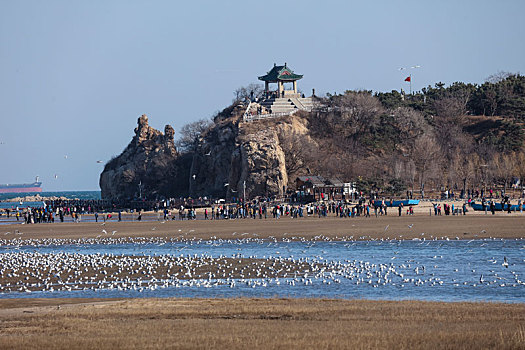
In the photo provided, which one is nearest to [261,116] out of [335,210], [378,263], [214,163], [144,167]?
[214,163]

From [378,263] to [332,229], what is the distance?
63.4 ft

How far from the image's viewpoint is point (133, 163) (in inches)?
4434

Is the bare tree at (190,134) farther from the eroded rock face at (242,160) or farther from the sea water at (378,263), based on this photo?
the sea water at (378,263)

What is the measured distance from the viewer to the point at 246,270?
1097 inches

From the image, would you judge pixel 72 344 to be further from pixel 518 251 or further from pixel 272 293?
pixel 518 251

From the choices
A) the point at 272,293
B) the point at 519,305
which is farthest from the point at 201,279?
the point at 519,305

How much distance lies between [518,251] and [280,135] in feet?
218

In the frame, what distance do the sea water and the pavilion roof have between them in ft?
247

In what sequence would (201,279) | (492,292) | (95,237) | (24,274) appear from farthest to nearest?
1. (95,237)
2. (24,274)
3. (201,279)
4. (492,292)

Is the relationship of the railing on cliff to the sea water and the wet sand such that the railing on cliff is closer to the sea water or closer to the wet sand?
the wet sand

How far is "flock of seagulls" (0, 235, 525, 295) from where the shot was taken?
78.5ft

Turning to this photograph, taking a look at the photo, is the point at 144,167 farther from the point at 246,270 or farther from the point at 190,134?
the point at 246,270

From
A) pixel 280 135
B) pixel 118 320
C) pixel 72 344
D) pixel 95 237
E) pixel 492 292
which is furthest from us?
pixel 280 135

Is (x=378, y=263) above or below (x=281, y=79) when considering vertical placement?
below
